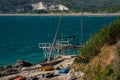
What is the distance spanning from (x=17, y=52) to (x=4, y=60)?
15.0 m

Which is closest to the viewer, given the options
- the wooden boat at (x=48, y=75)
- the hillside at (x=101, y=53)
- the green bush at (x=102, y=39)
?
the hillside at (x=101, y=53)

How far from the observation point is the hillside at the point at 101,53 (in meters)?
35.7

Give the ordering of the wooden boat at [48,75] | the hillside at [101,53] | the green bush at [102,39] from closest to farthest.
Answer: the hillside at [101,53], the green bush at [102,39], the wooden boat at [48,75]

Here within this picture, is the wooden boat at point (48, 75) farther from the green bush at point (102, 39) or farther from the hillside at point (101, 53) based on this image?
the green bush at point (102, 39)

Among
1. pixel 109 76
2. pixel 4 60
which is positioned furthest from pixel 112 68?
pixel 4 60

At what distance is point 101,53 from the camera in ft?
129

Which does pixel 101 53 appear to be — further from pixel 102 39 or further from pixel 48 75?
pixel 48 75

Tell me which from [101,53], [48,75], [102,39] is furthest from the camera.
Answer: [48,75]

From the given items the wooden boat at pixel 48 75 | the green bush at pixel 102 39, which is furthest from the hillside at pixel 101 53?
the wooden boat at pixel 48 75

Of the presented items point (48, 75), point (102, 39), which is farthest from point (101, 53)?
point (48, 75)

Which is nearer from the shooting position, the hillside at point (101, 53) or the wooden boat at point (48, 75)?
the hillside at point (101, 53)

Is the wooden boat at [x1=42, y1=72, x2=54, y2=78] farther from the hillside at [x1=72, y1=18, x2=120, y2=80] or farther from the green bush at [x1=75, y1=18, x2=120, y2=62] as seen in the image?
the green bush at [x1=75, y1=18, x2=120, y2=62]

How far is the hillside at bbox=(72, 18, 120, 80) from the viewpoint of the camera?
3569 centimetres

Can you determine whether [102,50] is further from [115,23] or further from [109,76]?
[109,76]
